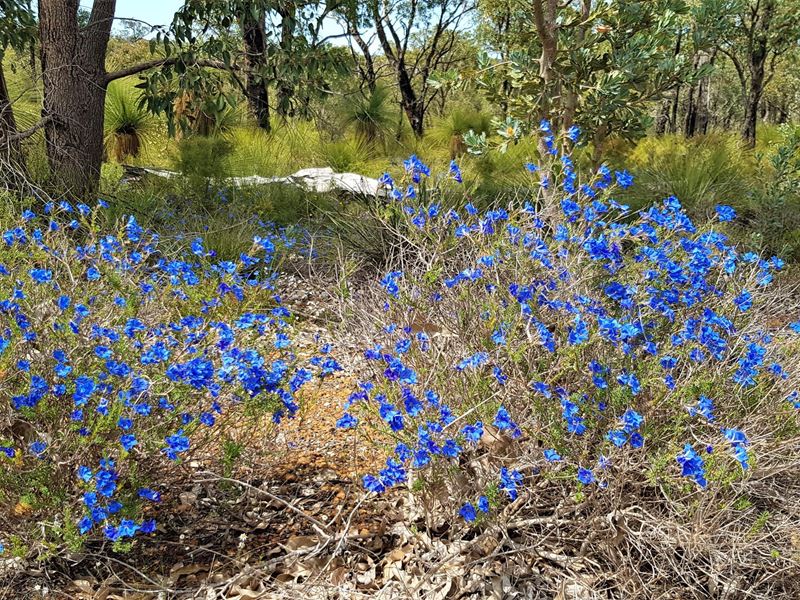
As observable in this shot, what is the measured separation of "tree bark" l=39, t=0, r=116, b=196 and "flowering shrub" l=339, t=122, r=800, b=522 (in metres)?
3.77

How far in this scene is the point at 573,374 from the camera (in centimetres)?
218

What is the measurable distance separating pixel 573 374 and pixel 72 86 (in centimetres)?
463

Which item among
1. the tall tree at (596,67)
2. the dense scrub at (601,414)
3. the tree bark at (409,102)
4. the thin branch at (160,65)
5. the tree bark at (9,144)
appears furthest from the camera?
the tree bark at (409,102)

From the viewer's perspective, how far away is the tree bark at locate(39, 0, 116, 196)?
488 cm

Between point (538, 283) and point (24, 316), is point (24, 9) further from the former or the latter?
point (538, 283)

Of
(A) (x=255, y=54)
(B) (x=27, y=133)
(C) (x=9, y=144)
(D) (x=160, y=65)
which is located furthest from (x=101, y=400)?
(D) (x=160, y=65)

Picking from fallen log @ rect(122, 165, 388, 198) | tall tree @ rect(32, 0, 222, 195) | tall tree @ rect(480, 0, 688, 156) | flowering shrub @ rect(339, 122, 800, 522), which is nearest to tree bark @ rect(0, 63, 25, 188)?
tall tree @ rect(32, 0, 222, 195)

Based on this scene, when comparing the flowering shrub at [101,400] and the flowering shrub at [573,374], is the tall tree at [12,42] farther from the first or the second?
the flowering shrub at [573,374]

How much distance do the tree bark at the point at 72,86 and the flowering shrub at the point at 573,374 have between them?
377 cm

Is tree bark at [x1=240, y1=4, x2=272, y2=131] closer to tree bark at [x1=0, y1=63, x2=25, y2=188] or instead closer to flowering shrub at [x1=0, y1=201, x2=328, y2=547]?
tree bark at [x1=0, y1=63, x2=25, y2=188]

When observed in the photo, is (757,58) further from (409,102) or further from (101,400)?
(101,400)

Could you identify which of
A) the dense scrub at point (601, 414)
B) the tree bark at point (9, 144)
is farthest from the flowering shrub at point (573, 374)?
the tree bark at point (9, 144)

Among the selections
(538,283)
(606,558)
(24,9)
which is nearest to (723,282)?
(538,283)

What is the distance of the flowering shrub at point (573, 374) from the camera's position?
5.88 feet
